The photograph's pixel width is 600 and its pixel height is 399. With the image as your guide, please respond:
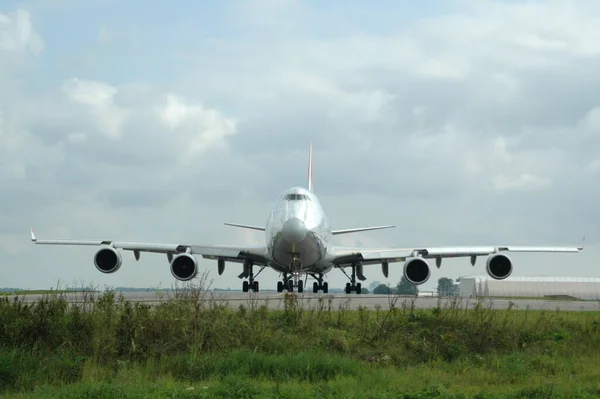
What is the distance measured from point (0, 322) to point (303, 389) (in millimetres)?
6580

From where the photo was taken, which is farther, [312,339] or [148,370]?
[312,339]

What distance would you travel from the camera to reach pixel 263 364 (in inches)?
501

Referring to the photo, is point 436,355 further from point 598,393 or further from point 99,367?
point 99,367

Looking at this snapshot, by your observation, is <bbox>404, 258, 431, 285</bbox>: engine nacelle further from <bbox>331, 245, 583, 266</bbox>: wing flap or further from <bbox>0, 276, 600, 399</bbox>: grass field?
<bbox>0, 276, 600, 399</bbox>: grass field

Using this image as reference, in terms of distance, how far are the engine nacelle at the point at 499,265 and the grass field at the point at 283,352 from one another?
19.1m

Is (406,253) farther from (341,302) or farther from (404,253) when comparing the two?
(341,302)

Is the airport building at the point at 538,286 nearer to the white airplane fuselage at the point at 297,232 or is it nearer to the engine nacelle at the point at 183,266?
the white airplane fuselage at the point at 297,232

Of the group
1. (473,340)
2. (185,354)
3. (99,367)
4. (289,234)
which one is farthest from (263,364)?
(289,234)

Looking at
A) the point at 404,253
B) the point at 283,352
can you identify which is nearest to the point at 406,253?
the point at 404,253

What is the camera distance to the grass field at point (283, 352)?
11195mm

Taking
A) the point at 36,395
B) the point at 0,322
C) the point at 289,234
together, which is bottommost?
the point at 36,395

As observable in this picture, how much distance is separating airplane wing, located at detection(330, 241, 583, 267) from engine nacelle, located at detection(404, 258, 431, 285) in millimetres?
1162

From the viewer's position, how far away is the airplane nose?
114 ft

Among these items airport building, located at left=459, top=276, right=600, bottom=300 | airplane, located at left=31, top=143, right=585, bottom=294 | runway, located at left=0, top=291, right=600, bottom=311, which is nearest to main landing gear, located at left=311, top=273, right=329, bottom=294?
airplane, located at left=31, top=143, right=585, bottom=294
